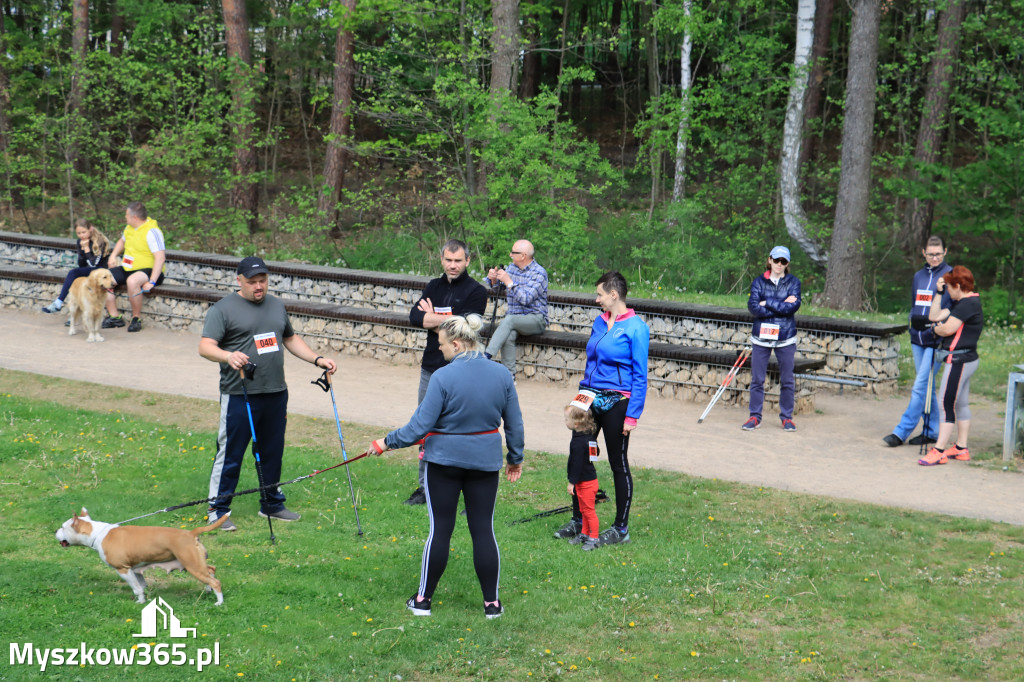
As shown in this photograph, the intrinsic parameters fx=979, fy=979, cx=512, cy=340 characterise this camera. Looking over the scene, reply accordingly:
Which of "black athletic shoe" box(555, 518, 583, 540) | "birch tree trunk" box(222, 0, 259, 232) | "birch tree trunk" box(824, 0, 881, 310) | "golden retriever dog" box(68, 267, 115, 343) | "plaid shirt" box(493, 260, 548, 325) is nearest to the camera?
"black athletic shoe" box(555, 518, 583, 540)

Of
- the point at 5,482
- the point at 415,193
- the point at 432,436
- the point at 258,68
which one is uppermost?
the point at 258,68

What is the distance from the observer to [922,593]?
213 inches

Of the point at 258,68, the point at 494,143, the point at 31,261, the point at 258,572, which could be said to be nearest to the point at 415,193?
the point at 258,68

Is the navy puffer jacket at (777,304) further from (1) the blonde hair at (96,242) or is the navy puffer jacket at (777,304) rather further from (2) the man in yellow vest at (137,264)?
(1) the blonde hair at (96,242)

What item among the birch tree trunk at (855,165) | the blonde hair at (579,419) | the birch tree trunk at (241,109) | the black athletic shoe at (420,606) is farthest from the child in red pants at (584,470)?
the birch tree trunk at (241,109)

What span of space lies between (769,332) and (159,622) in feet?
21.0

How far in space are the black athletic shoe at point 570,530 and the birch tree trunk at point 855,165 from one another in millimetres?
10150

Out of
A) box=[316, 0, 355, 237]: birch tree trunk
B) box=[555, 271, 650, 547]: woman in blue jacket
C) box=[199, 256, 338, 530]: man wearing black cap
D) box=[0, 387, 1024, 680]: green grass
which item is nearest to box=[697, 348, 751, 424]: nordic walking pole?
box=[0, 387, 1024, 680]: green grass

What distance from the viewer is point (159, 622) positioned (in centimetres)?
471

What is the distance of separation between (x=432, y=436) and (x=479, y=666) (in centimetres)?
111

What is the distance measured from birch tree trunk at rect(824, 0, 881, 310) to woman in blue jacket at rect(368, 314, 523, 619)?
11533mm

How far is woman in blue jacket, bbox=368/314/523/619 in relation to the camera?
4.78 m

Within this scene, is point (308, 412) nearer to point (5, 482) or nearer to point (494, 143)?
point (5, 482)

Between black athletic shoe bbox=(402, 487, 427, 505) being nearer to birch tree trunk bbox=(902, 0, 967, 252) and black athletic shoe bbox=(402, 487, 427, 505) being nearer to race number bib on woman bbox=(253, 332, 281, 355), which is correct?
race number bib on woman bbox=(253, 332, 281, 355)
